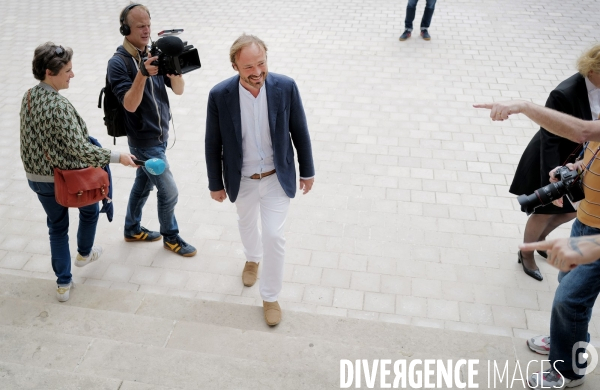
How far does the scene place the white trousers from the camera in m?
3.51

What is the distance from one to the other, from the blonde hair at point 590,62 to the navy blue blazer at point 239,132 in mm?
1804

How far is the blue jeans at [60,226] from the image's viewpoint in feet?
11.9

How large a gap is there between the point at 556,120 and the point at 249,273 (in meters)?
2.40

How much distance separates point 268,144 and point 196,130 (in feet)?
9.95

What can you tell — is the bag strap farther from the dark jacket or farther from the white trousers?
the white trousers

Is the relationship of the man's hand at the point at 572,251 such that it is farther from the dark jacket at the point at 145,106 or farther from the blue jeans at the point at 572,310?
the dark jacket at the point at 145,106

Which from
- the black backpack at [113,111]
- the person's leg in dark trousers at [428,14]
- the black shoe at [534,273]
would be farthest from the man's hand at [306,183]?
the person's leg in dark trousers at [428,14]

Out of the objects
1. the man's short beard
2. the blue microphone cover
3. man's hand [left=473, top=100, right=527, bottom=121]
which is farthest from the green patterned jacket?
man's hand [left=473, top=100, right=527, bottom=121]

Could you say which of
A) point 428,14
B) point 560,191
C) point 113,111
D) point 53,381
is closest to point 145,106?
point 113,111

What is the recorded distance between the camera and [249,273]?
415 cm

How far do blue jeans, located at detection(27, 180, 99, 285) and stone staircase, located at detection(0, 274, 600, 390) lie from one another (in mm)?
241

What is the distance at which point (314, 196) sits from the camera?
16.9ft

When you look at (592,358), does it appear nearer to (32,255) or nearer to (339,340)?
(339,340)

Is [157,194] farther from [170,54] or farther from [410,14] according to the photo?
[410,14]
